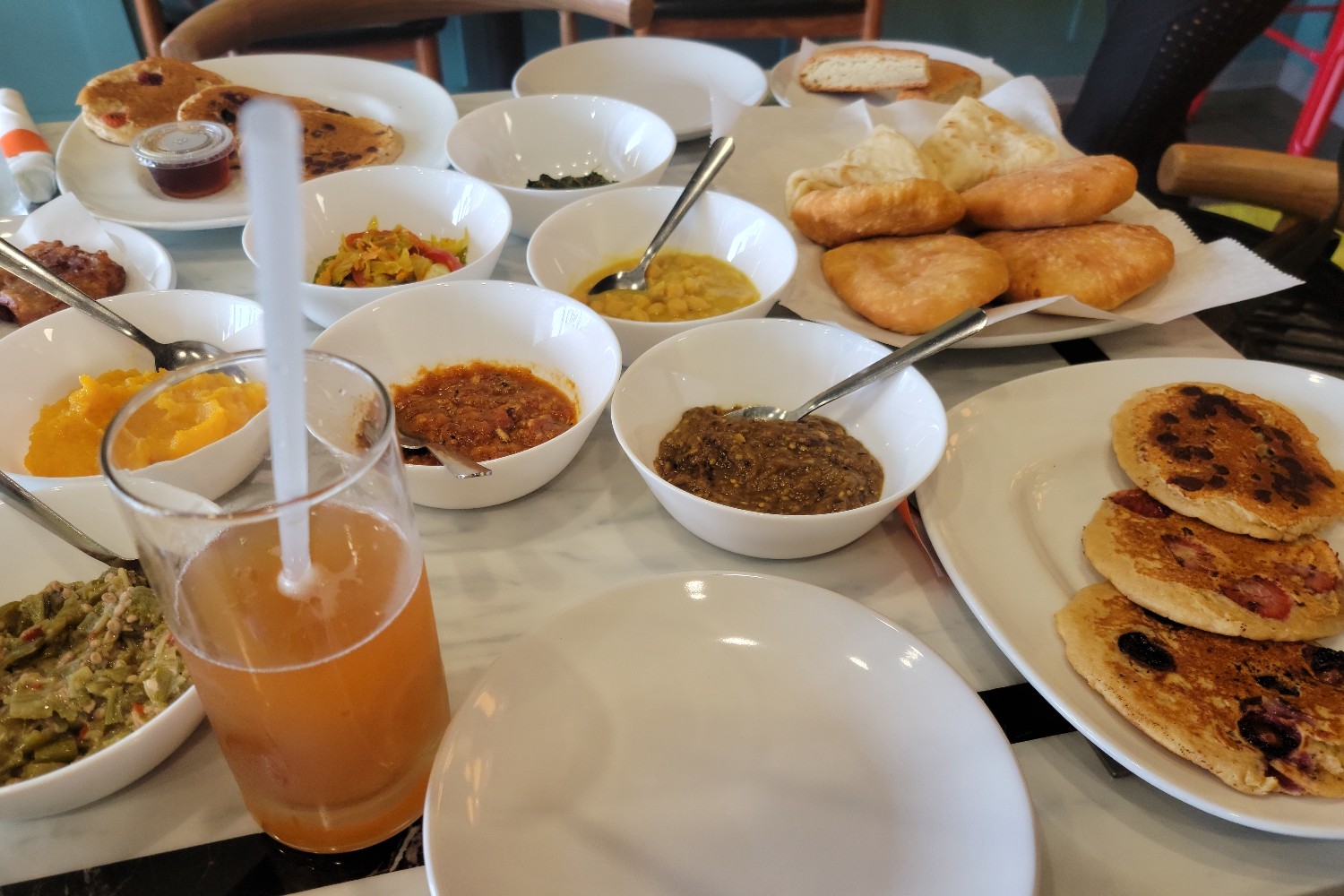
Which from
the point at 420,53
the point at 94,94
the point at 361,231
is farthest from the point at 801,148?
the point at 420,53

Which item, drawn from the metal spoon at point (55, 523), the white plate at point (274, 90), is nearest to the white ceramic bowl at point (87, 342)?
the metal spoon at point (55, 523)

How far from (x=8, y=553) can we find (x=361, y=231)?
1028 mm

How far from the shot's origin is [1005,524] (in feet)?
4.38

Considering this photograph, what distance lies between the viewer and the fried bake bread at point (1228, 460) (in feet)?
4.28

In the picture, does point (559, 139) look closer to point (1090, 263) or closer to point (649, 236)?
point (649, 236)

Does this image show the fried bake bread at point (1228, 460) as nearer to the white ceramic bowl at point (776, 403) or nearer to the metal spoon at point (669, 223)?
the white ceramic bowl at point (776, 403)

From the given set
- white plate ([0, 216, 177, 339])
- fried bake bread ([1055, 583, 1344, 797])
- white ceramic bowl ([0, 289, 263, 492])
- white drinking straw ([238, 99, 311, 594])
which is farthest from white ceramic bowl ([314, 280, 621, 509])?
fried bake bread ([1055, 583, 1344, 797])

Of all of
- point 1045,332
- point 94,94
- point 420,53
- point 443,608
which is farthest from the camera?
Answer: point 420,53

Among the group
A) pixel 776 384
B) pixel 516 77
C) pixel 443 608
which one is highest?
pixel 516 77

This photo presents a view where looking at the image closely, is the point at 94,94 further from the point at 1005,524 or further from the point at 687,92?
the point at 1005,524

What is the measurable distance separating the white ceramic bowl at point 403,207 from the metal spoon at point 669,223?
25cm

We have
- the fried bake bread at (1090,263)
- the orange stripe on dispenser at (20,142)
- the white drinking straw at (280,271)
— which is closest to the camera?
the white drinking straw at (280,271)

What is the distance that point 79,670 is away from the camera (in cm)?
98

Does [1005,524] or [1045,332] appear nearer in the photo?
[1005,524]
